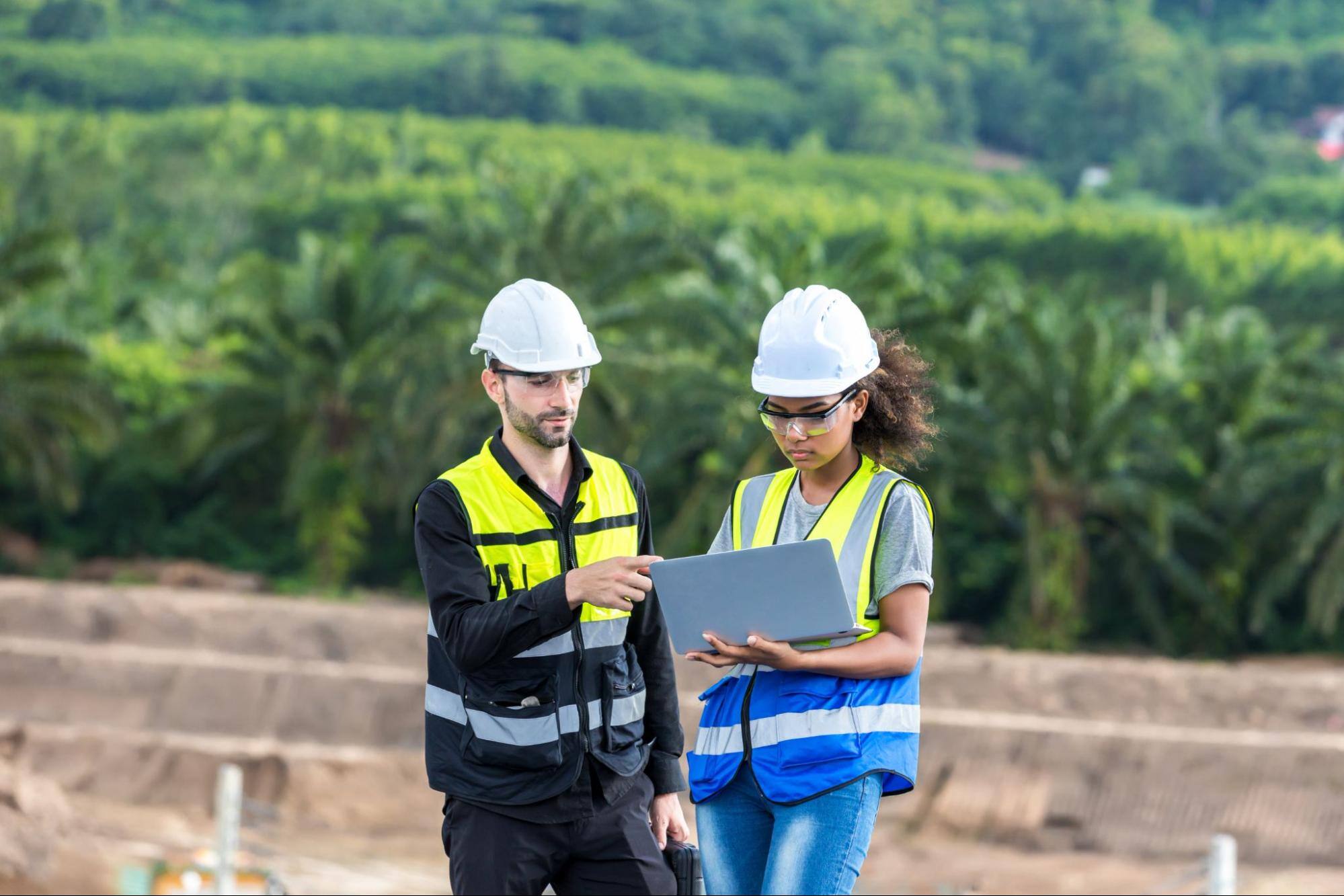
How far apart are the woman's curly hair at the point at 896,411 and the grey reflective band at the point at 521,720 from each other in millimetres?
777

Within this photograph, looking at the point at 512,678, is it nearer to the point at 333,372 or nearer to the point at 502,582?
the point at 502,582

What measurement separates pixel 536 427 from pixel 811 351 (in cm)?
60

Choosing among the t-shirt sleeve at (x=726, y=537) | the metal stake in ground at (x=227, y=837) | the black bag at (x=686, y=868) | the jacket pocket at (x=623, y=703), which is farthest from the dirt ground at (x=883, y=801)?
the t-shirt sleeve at (x=726, y=537)

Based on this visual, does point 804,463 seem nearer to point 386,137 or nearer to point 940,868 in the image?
point 940,868

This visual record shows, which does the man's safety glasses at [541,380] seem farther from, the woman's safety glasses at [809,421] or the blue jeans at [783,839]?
the blue jeans at [783,839]

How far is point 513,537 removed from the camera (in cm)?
360

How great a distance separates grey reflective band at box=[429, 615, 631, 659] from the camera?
3.56 metres

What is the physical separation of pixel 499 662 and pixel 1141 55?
367 feet

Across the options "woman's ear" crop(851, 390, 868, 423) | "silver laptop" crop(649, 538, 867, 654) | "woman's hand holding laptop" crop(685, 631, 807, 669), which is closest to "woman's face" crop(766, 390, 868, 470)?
"woman's ear" crop(851, 390, 868, 423)

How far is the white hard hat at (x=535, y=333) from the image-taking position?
3.57 metres

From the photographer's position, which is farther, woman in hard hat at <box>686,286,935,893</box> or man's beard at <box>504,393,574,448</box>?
man's beard at <box>504,393,574,448</box>

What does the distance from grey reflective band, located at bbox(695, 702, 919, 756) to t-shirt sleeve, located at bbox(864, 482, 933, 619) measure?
205 millimetres

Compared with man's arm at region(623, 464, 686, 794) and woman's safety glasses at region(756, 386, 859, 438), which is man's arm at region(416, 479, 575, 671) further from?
woman's safety glasses at region(756, 386, 859, 438)

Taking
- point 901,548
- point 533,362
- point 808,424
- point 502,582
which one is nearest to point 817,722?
point 901,548
